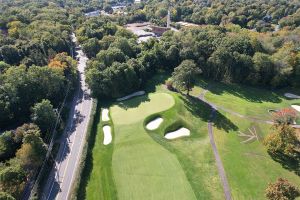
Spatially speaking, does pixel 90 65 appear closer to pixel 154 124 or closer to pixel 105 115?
pixel 105 115

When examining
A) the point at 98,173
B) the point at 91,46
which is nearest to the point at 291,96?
the point at 98,173

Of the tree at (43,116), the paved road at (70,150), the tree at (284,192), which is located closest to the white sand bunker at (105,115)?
the paved road at (70,150)

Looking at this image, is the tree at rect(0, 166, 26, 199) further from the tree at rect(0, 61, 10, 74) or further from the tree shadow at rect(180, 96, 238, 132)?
the tree at rect(0, 61, 10, 74)

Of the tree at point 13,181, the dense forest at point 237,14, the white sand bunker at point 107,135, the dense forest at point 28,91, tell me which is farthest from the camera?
the dense forest at point 237,14

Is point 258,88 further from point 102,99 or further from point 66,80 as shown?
point 66,80

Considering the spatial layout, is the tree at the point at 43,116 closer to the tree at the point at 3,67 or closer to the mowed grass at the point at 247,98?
the tree at the point at 3,67
